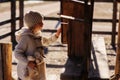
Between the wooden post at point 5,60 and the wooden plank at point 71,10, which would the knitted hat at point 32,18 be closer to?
the wooden post at point 5,60

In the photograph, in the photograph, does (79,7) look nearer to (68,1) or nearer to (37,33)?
(68,1)

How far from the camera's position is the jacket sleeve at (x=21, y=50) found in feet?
13.3

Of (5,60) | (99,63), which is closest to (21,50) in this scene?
(5,60)

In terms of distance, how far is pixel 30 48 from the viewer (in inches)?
164

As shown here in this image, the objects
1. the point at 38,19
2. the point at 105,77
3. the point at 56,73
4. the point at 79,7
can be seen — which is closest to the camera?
the point at 38,19

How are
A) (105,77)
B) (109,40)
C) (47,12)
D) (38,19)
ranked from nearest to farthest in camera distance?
(38,19)
(105,77)
(109,40)
(47,12)

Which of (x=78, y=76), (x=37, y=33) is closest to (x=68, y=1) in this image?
(x=78, y=76)

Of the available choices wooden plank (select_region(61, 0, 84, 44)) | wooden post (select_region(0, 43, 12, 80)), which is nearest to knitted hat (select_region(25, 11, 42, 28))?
wooden post (select_region(0, 43, 12, 80))

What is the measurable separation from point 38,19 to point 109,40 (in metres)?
6.47

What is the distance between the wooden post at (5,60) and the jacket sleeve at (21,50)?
0.21m

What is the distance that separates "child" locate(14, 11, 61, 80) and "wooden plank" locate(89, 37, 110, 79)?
1.11 meters

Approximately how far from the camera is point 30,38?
163 inches

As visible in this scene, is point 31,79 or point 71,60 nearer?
point 31,79

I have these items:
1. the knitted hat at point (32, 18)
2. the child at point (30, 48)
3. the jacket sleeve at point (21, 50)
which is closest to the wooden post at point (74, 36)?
the child at point (30, 48)
